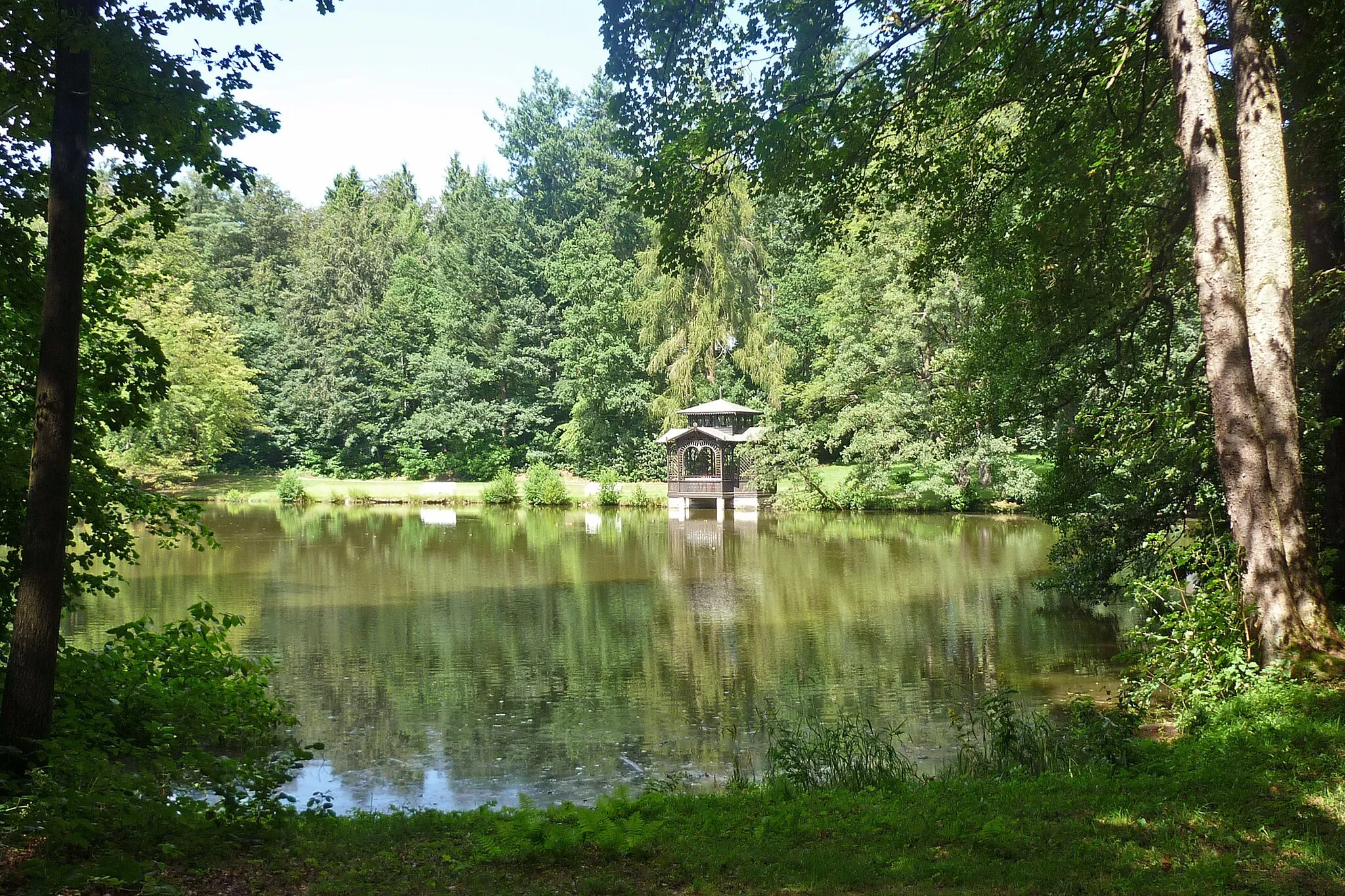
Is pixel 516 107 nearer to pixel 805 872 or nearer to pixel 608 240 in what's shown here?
pixel 608 240

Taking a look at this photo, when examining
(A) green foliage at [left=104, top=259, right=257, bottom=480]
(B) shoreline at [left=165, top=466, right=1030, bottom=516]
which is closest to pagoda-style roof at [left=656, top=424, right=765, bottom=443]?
(B) shoreline at [left=165, top=466, right=1030, bottom=516]

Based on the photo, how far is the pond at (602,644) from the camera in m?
7.89

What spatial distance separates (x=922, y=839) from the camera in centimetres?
456

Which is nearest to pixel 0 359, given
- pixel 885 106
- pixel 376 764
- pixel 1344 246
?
pixel 376 764

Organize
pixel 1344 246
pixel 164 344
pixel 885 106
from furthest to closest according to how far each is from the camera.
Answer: pixel 164 344
pixel 885 106
pixel 1344 246

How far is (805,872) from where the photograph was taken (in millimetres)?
4230

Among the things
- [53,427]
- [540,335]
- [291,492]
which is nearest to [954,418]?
[53,427]

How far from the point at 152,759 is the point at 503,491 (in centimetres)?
3057

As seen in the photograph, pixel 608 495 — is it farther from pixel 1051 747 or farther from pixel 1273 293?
pixel 1273 293

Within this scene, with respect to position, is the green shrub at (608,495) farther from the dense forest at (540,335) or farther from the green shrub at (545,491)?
the dense forest at (540,335)

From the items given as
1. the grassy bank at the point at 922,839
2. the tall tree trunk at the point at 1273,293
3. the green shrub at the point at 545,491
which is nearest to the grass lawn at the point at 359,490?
the green shrub at the point at 545,491

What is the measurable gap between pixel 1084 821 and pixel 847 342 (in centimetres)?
2686

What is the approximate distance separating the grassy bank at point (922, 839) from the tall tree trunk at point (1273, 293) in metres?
1.40

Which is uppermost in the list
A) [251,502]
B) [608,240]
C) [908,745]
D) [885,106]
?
[608,240]
